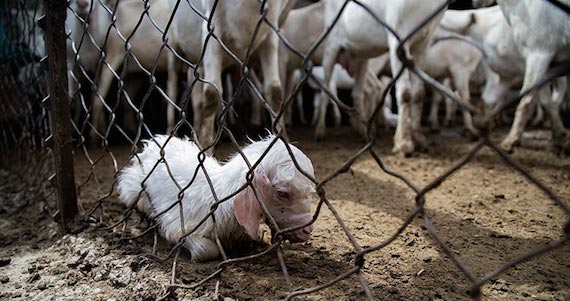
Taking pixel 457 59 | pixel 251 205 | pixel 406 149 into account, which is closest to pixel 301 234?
pixel 251 205

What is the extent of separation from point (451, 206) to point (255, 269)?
1359mm

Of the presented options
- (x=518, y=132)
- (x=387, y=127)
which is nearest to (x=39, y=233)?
(x=518, y=132)

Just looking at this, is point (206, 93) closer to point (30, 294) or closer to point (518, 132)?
point (30, 294)

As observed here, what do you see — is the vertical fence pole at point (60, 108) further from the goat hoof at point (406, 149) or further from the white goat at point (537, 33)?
the white goat at point (537, 33)

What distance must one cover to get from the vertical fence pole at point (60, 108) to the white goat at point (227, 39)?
2.71 feet

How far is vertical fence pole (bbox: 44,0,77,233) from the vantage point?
6.29 ft

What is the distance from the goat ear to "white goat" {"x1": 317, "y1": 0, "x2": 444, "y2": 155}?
234 cm

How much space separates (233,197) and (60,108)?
3.33 ft

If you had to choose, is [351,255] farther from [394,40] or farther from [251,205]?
[394,40]

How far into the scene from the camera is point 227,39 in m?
2.99

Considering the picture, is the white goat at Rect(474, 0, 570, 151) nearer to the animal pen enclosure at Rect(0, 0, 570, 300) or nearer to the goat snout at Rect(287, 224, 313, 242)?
the animal pen enclosure at Rect(0, 0, 570, 300)

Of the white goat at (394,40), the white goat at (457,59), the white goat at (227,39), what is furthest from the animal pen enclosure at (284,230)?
the white goat at (457,59)

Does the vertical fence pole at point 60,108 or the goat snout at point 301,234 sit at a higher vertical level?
the vertical fence pole at point 60,108

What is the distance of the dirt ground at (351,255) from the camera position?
1489 millimetres
